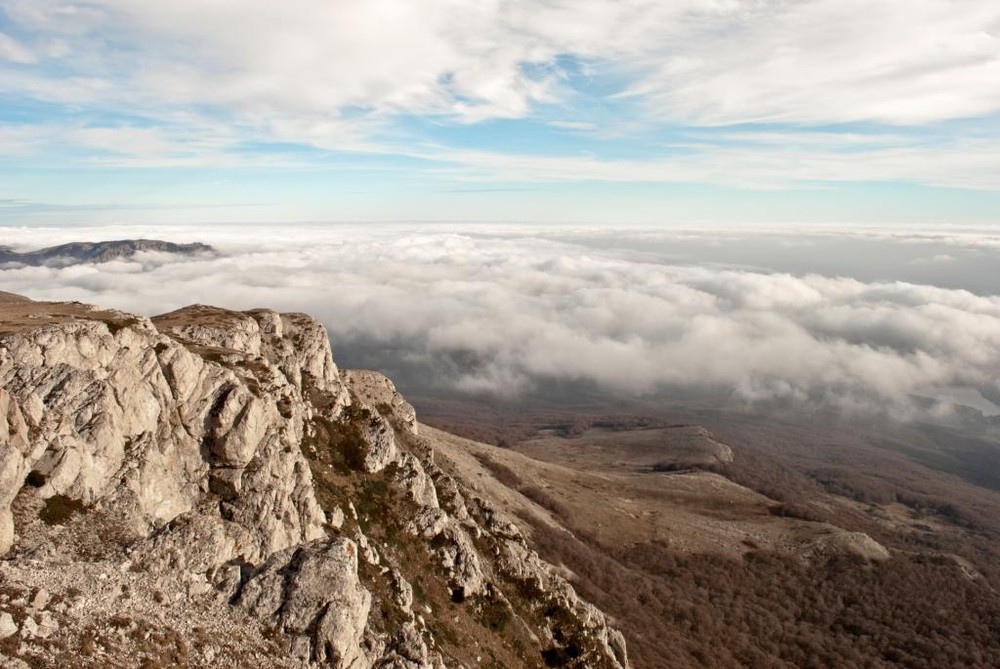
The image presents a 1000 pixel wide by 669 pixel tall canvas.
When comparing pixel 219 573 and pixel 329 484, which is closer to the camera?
pixel 219 573

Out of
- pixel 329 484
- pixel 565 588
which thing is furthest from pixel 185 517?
pixel 565 588

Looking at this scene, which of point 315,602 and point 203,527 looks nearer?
point 203,527

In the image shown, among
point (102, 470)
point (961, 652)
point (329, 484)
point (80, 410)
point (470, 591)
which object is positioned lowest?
point (961, 652)

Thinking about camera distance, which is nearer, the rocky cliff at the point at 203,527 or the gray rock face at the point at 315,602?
the rocky cliff at the point at 203,527

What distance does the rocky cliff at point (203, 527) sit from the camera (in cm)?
3900

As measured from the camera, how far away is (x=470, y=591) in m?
80.4

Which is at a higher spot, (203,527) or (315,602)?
(203,527)

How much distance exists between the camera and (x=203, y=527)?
48.3 m

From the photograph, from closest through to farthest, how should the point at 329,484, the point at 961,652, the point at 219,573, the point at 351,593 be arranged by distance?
1. the point at 219,573
2. the point at 351,593
3. the point at 329,484
4. the point at 961,652

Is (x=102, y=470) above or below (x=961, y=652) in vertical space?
above

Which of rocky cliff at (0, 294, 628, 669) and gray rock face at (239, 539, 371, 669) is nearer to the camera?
rocky cliff at (0, 294, 628, 669)

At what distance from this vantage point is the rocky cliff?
128 ft

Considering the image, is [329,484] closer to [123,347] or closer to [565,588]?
[123,347]

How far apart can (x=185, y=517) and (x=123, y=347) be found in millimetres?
18873
